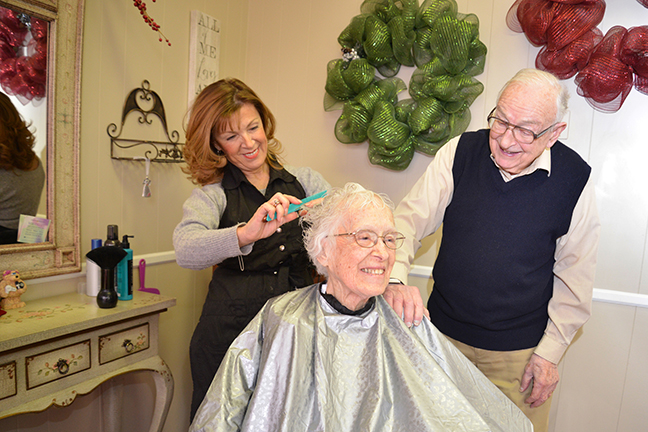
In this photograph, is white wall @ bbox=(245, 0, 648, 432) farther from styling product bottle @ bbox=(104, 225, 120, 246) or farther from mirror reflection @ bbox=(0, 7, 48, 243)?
mirror reflection @ bbox=(0, 7, 48, 243)

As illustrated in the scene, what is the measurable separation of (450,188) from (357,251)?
519mm

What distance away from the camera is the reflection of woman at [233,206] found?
5.27ft

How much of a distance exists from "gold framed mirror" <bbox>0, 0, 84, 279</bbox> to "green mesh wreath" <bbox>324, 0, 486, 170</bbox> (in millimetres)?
1202

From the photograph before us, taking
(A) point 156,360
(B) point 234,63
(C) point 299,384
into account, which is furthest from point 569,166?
(B) point 234,63

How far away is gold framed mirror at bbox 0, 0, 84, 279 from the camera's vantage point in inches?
68.7

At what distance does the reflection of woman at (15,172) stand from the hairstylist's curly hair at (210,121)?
618 millimetres

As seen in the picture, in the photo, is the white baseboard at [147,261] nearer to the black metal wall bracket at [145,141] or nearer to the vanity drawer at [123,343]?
the vanity drawer at [123,343]

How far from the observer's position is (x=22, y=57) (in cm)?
168

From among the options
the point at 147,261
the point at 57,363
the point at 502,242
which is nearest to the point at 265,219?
the point at 502,242

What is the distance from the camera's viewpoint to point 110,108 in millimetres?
2055

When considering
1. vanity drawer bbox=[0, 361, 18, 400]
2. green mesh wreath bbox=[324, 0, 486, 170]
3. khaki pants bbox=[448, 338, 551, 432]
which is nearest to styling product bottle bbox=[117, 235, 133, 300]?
vanity drawer bbox=[0, 361, 18, 400]

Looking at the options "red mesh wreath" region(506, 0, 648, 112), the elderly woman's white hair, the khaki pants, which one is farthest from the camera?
"red mesh wreath" region(506, 0, 648, 112)

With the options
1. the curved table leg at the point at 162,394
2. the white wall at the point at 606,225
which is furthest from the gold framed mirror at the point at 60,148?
the white wall at the point at 606,225

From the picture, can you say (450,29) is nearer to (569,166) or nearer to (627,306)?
(569,166)
